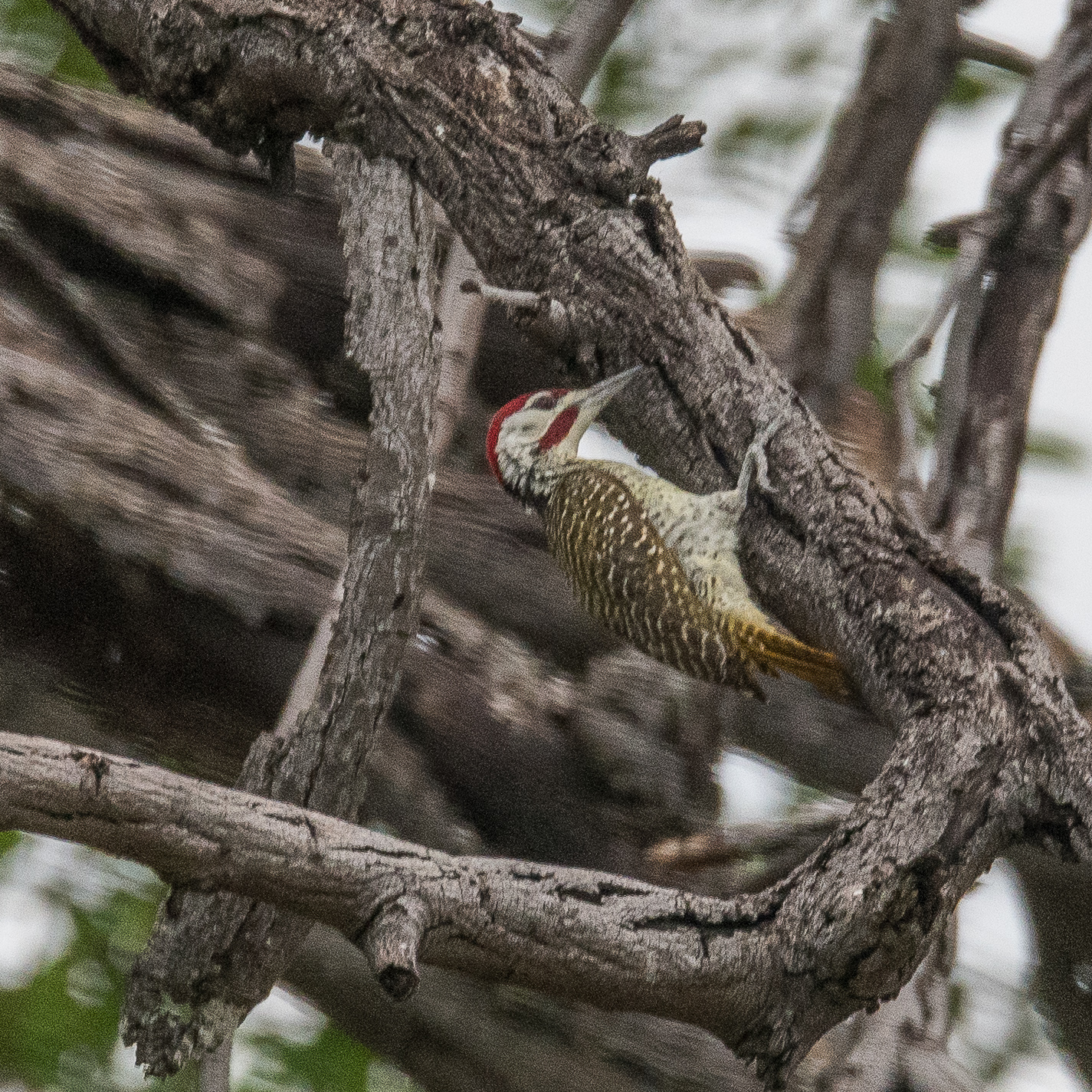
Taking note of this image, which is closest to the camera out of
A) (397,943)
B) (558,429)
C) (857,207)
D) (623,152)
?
(397,943)

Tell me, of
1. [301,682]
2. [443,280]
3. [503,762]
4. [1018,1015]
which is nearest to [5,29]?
[443,280]

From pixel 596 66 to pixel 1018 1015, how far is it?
3146mm

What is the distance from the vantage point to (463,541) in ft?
13.9

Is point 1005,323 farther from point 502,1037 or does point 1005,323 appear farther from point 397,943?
point 397,943

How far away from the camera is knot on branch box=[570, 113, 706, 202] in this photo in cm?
253

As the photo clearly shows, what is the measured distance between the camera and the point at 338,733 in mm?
2270

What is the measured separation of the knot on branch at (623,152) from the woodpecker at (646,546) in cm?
34

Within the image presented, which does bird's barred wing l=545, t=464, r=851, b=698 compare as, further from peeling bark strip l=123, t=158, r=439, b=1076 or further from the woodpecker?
peeling bark strip l=123, t=158, r=439, b=1076

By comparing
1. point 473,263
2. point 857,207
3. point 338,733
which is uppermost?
point 857,207

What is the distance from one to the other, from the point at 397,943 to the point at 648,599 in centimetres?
178

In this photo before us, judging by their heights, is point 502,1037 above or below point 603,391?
below

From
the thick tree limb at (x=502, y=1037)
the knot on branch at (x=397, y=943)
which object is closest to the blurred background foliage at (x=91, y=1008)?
the thick tree limb at (x=502, y=1037)

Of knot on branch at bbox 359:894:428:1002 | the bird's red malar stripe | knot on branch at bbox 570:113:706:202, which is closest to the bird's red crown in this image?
the bird's red malar stripe

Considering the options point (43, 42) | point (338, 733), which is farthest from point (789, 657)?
point (43, 42)
